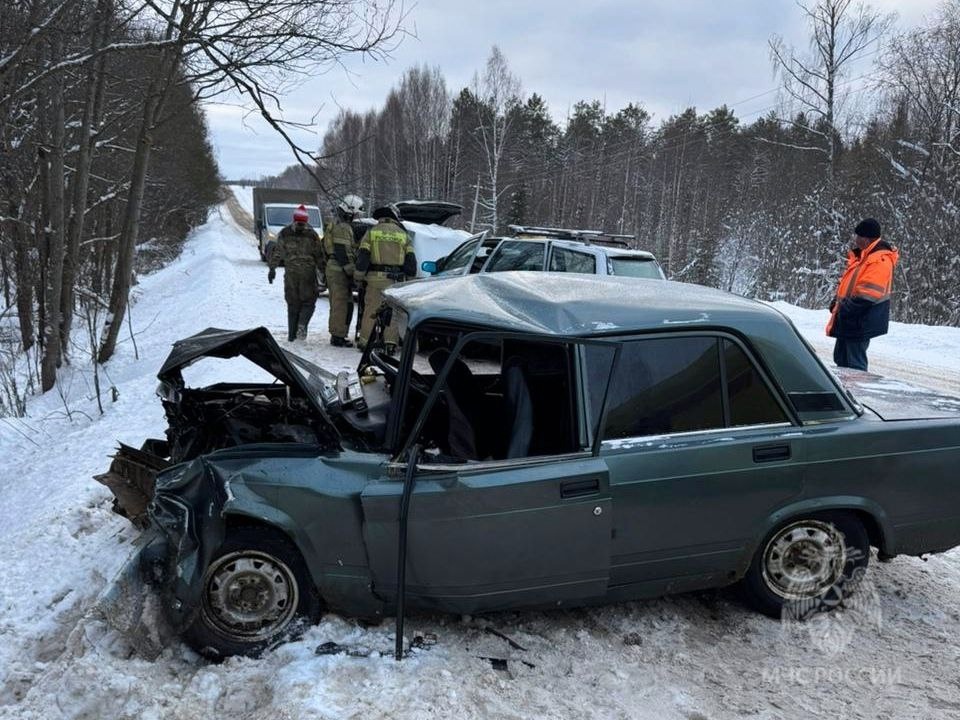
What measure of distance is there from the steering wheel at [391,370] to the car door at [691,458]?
103 centimetres

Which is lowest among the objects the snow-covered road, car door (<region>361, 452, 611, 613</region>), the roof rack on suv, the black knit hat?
the snow-covered road

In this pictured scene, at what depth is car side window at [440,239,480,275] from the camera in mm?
9664

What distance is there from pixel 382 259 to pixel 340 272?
3.43ft

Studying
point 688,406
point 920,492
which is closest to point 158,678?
point 688,406

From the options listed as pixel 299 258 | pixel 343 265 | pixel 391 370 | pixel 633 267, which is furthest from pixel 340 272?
pixel 391 370

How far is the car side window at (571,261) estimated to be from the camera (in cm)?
820

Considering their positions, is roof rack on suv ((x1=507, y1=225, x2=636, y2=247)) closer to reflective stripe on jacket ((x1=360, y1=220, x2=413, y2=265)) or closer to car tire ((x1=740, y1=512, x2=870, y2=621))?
reflective stripe on jacket ((x1=360, y1=220, x2=413, y2=265))

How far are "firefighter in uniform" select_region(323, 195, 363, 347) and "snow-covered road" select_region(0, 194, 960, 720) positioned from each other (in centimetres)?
604

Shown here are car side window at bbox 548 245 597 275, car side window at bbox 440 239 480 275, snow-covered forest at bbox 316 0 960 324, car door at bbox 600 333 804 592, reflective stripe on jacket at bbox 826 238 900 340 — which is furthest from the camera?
snow-covered forest at bbox 316 0 960 324

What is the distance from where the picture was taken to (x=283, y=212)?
25734 millimetres

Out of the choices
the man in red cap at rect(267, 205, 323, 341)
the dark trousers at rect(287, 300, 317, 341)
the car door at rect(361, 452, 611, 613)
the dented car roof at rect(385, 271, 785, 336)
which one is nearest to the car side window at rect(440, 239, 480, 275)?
the man in red cap at rect(267, 205, 323, 341)

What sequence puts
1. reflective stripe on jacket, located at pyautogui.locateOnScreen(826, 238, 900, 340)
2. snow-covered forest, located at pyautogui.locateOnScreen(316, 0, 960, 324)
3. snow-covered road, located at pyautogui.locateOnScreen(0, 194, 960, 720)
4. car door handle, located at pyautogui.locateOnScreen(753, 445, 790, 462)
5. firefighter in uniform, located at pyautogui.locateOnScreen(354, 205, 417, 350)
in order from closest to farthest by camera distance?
snow-covered road, located at pyautogui.locateOnScreen(0, 194, 960, 720) → car door handle, located at pyautogui.locateOnScreen(753, 445, 790, 462) → reflective stripe on jacket, located at pyautogui.locateOnScreen(826, 238, 900, 340) → firefighter in uniform, located at pyautogui.locateOnScreen(354, 205, 417, 350) → snow-covered forest, located at pyautogui.locateOnScreen(316, 0, 960, 324)

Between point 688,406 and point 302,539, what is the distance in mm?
1857

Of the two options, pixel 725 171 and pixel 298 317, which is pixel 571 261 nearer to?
pixel 298 317
